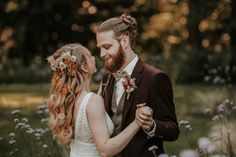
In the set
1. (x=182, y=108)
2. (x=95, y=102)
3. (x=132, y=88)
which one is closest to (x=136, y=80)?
(x=132, y=88)

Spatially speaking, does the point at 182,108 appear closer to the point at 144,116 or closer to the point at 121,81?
the point at 121,81

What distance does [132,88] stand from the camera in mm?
3709

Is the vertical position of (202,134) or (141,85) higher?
(141,85)

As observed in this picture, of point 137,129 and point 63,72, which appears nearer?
point 137,129

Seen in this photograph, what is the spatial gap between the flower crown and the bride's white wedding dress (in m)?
0.19

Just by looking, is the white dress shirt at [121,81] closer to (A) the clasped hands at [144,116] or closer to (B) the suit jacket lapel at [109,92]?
(B) the suit jacket lapel at [109,92]

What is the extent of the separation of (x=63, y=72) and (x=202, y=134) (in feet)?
19.4

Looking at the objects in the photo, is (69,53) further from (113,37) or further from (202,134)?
(202,134)

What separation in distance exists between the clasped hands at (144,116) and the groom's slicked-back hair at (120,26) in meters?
0.56

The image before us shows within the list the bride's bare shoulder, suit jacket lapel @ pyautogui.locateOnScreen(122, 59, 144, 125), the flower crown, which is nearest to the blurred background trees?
suit jacket lapel @ pyautogui.locateOnScreen(122, 59, 144, 125)

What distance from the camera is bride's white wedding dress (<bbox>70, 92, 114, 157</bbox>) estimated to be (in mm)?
3584

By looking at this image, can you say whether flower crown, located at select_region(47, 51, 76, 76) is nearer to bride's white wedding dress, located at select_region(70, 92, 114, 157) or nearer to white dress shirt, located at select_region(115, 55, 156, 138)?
bride's white wedding dress, located at select_region(70, 92, 114, 157)

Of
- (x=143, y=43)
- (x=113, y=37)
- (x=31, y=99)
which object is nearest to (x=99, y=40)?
(x=113, y=37)

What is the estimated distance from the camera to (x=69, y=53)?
366 centimetres
